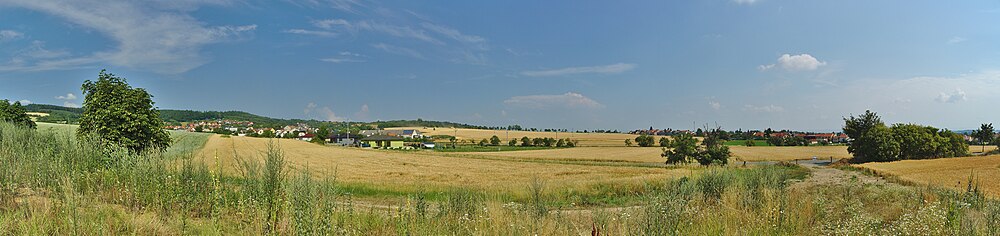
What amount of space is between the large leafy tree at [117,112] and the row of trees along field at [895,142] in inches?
3121

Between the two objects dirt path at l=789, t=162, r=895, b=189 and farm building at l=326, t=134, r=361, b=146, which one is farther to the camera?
farm building at l=326, t=134, r=361, b=146

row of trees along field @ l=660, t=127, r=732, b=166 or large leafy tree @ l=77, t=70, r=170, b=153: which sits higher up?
large leafy tree @ l=77, t=70, r=170, b=153

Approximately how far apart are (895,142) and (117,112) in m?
81.7

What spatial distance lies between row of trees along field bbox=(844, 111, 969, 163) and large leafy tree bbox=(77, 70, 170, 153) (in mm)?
79265

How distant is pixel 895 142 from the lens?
2594 inches

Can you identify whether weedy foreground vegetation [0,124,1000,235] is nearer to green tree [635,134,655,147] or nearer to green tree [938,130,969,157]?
green tree [938,130,969,157]

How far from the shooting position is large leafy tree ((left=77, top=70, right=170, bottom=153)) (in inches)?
616

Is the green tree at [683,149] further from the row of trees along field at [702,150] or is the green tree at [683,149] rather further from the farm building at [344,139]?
the farm building at [344,139]

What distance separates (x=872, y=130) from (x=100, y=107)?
3240 inches

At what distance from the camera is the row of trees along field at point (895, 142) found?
65938 millimetres

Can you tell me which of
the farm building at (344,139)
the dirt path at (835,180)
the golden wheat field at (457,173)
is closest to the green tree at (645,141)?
the farm building at (344,139)

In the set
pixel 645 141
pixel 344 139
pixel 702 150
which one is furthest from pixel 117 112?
pixel 344 139

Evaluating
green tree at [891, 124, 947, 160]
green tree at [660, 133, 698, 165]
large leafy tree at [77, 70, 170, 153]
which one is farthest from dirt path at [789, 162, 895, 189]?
green tree at [891, 124, 947, 160]

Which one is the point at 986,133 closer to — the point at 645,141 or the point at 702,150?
the point at 645,141
